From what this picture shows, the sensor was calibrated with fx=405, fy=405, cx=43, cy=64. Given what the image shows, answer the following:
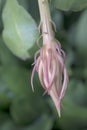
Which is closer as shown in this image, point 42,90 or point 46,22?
point 46,22

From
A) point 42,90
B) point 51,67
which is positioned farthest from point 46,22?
point 42,90

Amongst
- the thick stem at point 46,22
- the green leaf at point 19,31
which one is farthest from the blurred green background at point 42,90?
the thick stem at point 46,22

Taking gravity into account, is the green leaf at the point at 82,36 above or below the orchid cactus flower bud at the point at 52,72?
below

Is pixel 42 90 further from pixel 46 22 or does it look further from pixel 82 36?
pixel 46 22

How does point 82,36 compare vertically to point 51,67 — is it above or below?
below

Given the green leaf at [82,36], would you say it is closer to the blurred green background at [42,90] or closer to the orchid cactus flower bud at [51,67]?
the blurred green background at [42,90]

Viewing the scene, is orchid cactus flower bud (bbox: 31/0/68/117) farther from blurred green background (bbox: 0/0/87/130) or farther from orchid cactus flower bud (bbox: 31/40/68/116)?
blurred green background (bbox: 0/0/87/130)
